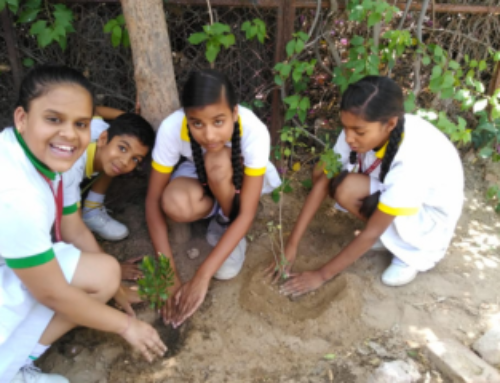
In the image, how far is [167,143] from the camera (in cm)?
202

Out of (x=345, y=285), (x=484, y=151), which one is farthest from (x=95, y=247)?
(x=484, y=151)

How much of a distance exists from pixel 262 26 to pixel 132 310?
Answer: 151 centimetres

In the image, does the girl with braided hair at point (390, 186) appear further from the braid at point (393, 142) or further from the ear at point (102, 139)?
→ the ear at point (102, 139)

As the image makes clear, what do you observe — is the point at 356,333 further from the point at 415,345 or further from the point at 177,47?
the point at 177,47

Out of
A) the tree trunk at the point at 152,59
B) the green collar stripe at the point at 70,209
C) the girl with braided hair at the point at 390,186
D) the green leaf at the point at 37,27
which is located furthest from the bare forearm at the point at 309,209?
the green leaf at the point at 37,27

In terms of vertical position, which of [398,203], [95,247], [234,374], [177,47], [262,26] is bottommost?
[234,374]

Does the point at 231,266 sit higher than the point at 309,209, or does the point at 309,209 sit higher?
the point at 309,209

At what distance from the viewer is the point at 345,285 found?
212 centimetres

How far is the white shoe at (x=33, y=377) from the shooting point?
157cm

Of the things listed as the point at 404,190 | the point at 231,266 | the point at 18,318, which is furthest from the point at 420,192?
the point at 18,318

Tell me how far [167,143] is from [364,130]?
2.87 feet

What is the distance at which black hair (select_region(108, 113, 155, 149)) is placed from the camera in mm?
2105

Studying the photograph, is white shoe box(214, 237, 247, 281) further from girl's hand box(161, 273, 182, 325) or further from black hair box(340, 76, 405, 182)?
black hair box(340, 76, 405, 182)

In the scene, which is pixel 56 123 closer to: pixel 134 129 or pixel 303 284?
pixel 134 129
